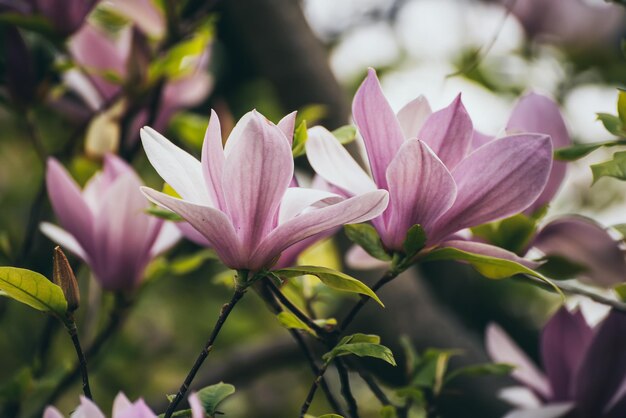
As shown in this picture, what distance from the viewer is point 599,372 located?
61cm

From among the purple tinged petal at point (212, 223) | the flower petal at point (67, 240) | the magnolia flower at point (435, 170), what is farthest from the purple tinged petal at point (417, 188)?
the flower petal at point (67, 240)

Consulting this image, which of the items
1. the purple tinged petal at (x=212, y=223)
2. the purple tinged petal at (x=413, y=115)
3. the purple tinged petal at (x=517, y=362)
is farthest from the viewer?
the purple tinged petal at (x=517, y=362)

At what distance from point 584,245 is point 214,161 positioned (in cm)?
34

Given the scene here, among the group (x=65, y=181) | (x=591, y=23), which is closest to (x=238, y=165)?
(x=65, y=181)

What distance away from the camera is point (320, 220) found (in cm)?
46

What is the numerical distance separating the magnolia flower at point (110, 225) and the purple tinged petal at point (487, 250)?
29 centimetres

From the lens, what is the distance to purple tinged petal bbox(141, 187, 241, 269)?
0.45 meters

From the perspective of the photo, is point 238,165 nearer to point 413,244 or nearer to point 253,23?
point 413,244

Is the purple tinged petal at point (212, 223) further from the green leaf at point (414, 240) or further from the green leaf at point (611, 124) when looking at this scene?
the green leaf at point (611, 124)

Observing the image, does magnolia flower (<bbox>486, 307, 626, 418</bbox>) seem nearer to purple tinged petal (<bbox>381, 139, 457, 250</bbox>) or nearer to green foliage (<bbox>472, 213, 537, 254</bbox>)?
green foliage (<bbox>472, 213, 537, 254</bbox>)

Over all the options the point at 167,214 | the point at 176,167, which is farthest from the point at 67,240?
the point at 176,167

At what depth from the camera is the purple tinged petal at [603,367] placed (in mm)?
598

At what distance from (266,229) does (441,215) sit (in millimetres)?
114

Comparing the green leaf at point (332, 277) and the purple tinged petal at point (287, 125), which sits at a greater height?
the purple tinged petal at point (287, 125)
